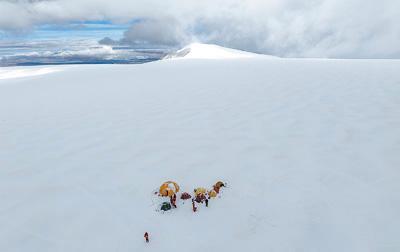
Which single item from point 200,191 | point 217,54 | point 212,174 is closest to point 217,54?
point 217,54

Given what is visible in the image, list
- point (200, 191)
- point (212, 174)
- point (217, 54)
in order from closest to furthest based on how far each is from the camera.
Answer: point (200, 191)
point (212, 174)
point (217, 54)

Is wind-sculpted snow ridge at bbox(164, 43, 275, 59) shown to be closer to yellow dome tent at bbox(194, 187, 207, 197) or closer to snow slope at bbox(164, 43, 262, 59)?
snow slope at bbox(164, 43, 262, 59)

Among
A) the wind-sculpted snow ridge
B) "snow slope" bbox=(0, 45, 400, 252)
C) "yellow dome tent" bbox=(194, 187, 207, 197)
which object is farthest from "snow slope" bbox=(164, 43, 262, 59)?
"yellow dome tent" bbox=(194, 187, 207, 197)

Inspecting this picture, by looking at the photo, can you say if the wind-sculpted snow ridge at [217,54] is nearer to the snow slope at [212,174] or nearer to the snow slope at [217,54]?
the snow slope at [217,54]

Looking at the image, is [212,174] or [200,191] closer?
[200,191]

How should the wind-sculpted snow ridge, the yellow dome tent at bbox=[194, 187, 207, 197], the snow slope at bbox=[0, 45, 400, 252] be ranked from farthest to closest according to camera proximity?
the wind-sculpted snow ridge → the yellow dome tent at bbox=[194, 187, 207, 197] → the snow slope at bbox=[0, 45, 400, 252]

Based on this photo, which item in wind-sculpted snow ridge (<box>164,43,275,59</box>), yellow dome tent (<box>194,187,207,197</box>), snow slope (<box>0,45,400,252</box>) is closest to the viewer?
snow slope (<box>0,45,400,252</box>)

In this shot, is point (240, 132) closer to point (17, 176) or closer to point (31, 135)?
point (17, 176)

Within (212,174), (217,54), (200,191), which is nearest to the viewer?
(200,191)

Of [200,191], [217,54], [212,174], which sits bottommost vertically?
[217,54]

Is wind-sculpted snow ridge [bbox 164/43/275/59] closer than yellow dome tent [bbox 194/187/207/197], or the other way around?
yellow dome tent [bbox 194/187/207/197]

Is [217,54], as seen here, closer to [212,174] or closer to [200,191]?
[212,174]
